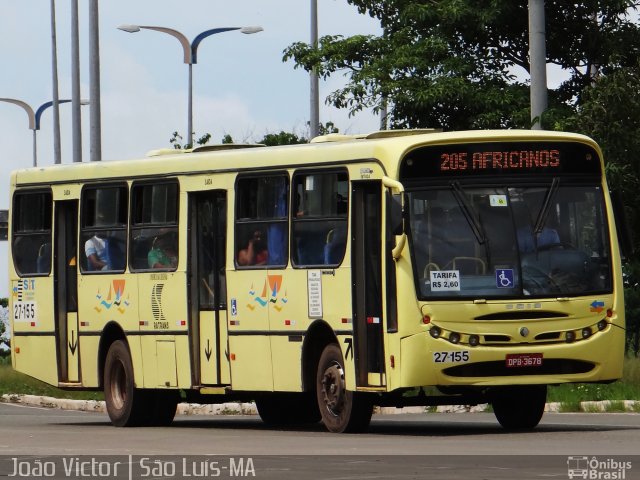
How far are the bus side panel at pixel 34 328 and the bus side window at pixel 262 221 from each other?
3871 millimetres

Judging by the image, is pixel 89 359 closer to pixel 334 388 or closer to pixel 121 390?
pixel 121 390

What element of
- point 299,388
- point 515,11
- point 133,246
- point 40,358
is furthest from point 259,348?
point 515,11

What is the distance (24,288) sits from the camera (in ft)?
83.3

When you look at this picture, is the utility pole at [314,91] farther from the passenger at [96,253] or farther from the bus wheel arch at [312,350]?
the bus wheel arch at [312,350]

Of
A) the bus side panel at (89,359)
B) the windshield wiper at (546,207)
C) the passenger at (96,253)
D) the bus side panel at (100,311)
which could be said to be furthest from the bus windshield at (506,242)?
the bus side panel at (89,359)

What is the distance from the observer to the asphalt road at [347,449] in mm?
14719

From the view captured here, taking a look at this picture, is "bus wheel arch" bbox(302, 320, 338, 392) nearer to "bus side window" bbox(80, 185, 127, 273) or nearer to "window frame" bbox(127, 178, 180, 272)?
"window frame" bbox(127, 178, 180, 272)

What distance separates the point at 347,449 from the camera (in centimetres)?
1722

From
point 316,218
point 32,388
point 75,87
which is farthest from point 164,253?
point 75,87

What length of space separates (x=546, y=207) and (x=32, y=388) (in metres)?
15.4

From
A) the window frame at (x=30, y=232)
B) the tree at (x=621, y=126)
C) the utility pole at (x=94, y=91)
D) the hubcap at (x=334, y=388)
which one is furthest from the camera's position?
the utility pole at (x=94, y=91)

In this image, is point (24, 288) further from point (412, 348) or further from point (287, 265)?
point (412, 348)

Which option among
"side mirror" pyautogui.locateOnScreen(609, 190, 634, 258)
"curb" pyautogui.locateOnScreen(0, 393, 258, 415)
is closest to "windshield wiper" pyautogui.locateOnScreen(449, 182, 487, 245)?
"side mirror" pyautogui.locateOnScreen(609, 190, 634, 258)

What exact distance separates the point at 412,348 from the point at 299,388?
2.10 m
